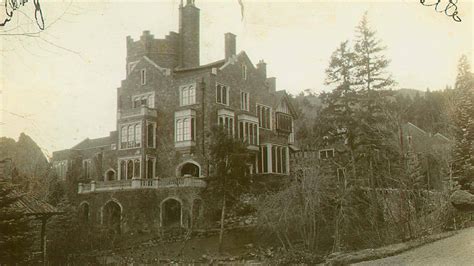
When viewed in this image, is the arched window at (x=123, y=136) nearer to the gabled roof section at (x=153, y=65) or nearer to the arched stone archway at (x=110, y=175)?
the arched stone archway at (x=110, y=175)

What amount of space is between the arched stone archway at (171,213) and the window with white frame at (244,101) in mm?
7917

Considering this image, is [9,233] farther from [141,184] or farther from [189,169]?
[189,169]

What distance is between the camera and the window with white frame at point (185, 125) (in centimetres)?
2767

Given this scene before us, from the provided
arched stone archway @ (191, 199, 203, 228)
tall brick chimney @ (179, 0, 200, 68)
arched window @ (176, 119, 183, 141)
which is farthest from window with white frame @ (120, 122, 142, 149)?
arched stone archway @ (191, 199, 203, 228)

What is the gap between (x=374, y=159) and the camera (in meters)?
22.3

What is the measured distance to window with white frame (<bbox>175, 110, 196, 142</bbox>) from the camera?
1089 inches

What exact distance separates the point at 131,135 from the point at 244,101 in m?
7.47

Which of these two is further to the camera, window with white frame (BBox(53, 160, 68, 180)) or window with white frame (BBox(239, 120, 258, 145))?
window with white frame (BBox(53, 160, 68, 180))

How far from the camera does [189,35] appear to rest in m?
32.3

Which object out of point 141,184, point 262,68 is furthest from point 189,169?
point 262,68

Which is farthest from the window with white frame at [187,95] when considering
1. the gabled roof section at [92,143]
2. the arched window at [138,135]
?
the gabled roof section at [92,143]

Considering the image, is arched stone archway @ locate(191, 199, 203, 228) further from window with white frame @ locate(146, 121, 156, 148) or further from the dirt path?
the dirt path

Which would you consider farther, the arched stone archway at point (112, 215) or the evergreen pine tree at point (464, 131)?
the arched stone archway at point (112, 215)

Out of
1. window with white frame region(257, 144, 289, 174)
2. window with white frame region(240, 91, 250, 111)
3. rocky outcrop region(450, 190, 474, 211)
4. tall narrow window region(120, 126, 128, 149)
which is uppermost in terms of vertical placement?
window with white frame region(240, 91, 250, 111)
